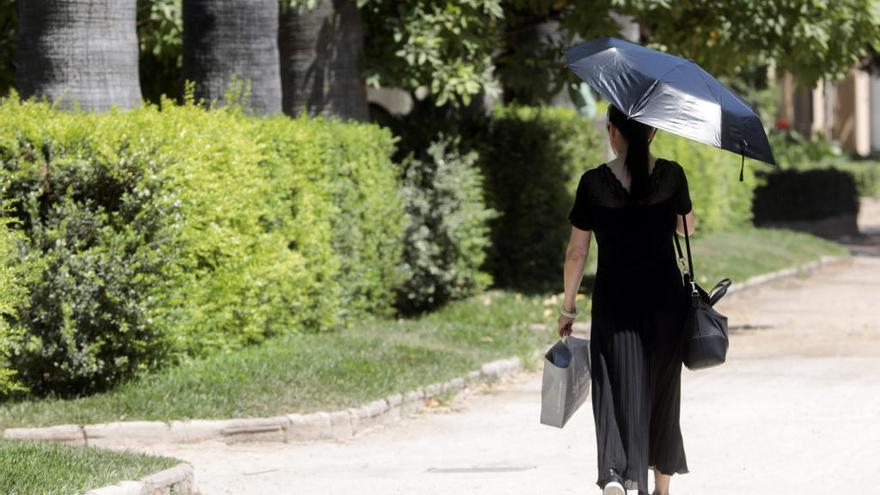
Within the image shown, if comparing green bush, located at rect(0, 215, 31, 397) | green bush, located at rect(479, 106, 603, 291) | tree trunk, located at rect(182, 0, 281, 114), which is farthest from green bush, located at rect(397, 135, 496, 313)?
green bush, located at rect(0, 215, 31, 397)

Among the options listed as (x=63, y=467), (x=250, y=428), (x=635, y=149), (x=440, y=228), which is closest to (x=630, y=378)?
(x=635, y=149)

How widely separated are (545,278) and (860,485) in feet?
32.6

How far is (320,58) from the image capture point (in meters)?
14.2

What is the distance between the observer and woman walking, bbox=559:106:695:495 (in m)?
6.24

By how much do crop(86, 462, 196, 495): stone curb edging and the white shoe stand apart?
86.7 inches

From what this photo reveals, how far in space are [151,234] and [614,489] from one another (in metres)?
4.49

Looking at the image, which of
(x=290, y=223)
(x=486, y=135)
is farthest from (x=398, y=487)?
(x=486, y=135)

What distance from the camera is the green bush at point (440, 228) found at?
1460cm

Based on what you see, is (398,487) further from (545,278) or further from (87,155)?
(545,278)

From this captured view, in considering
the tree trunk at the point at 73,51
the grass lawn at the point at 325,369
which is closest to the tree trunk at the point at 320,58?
the grass lawn at the point at 325,369

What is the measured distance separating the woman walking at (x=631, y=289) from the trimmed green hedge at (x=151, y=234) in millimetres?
3793

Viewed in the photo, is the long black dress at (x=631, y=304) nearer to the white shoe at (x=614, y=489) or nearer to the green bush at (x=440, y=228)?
the white shoe at (x=614, y=489)

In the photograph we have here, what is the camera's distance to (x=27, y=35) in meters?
10.8

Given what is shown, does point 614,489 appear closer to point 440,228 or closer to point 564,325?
point 564,325
